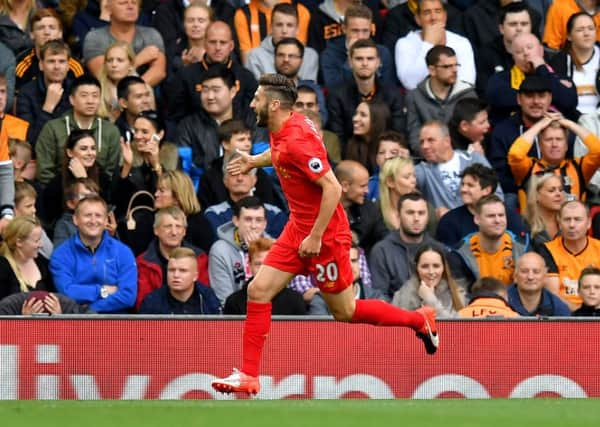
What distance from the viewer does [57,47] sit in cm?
1306

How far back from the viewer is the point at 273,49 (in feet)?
45.8

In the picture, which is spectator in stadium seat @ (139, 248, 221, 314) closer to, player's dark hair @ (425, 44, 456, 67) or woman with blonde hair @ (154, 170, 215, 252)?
woman with blonde hair @ (154, 170, 215, 252)

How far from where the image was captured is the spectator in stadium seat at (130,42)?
1376 centimetres

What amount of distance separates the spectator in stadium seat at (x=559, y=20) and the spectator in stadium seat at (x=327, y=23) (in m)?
1.57

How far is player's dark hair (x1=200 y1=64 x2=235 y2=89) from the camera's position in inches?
518

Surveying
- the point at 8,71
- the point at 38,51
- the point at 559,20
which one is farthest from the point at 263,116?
the point at 559,20

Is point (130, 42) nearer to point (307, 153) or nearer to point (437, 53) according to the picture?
point (437, 53)

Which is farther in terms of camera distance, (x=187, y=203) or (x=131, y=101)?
(x=131, y=101)

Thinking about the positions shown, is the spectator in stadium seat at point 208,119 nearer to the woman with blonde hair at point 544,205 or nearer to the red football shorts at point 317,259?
the woman with blonde hair at point 544,205

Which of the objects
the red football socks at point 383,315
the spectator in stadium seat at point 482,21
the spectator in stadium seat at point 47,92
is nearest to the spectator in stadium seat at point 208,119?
the spectator in stadium seat at point 47,92

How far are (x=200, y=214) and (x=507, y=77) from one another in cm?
331

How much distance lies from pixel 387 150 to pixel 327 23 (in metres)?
2.15

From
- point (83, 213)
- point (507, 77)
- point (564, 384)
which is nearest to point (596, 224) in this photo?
point (507, 77)

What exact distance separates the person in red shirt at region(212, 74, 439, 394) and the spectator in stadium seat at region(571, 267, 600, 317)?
272 centimetres
